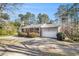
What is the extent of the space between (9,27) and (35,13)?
445 mm

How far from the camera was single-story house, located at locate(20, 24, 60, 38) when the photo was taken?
12.6 ft

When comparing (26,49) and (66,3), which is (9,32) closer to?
(26,49)

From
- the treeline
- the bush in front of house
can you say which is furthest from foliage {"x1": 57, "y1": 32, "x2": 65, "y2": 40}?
the treeline

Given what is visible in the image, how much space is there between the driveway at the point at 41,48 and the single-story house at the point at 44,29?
77 millimetres

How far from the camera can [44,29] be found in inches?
153

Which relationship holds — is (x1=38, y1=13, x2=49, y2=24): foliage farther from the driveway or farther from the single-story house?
the driveway

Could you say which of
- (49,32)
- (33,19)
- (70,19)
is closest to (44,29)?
(49,32)

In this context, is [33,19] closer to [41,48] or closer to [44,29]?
[44,29]

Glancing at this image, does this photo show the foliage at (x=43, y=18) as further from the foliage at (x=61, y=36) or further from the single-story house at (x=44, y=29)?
the foliage at (x=61, y=36)

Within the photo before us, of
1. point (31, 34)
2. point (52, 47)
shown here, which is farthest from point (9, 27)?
point (52, 47)

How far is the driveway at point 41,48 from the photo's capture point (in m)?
3.82

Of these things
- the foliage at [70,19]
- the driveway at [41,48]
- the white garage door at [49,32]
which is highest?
the foliage at [70,19]

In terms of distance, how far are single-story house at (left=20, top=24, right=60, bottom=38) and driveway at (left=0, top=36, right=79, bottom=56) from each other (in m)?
0.08

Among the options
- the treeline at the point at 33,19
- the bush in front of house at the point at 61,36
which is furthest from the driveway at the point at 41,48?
the treeline at the point at 33,19
